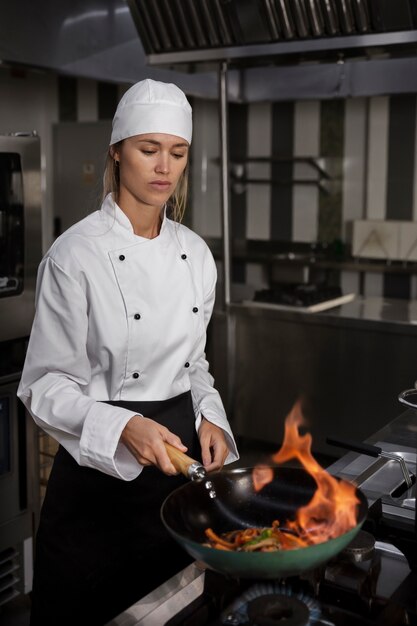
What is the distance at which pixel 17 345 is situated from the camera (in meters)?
3.02

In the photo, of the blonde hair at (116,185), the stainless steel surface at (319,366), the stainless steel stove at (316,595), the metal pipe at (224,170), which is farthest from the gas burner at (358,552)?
the metal pipe at (224,170)

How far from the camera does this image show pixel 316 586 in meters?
1.25

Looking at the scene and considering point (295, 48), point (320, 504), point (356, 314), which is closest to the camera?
point (320, 504)

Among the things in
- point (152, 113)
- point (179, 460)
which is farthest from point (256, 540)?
point (152, 113)

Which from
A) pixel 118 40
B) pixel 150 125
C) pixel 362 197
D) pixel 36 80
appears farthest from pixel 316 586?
pixel 36 80

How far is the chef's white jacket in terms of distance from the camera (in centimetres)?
166

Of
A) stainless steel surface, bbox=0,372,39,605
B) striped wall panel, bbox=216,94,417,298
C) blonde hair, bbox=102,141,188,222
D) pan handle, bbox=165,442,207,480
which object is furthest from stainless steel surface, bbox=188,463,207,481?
striped wall panel, bbox=216,94,417,298

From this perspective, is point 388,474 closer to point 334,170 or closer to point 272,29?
point 272,29

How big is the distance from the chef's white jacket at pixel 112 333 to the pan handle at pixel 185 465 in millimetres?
177

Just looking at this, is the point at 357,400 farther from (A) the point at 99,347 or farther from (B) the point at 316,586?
(B) the point at 316,586

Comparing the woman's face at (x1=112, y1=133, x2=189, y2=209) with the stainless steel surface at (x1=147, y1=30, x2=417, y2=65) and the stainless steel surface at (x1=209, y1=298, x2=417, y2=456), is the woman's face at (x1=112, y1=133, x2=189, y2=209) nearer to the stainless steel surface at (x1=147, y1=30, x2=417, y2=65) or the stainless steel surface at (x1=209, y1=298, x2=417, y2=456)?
the stainless steel surface at (x1=147, y1=30, x2=417, y2=65)

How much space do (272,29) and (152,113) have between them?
6.58 feet

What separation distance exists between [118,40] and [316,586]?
3.49m

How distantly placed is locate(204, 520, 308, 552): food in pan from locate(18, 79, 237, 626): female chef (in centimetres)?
44
